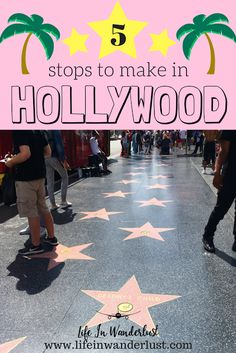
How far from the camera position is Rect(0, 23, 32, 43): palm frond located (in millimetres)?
7047

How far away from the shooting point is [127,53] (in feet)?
22.5

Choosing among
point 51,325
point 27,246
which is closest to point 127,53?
point 27,246

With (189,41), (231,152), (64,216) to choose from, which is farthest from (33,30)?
(231,152)

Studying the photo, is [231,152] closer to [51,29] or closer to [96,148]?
[51,29]

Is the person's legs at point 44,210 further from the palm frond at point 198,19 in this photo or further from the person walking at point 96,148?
the person walking at point 96,148

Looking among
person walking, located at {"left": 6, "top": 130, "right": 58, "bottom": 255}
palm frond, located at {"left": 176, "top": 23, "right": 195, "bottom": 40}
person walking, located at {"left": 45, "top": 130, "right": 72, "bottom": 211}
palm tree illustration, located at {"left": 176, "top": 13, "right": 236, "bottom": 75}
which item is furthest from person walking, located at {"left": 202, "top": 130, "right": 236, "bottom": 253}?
palm frond, located at {"left": 176, "top": 23, "right": 195, "bottom": 40}

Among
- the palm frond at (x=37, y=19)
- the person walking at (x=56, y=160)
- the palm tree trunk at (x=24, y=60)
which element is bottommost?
the person walking at (x=56, y=160)

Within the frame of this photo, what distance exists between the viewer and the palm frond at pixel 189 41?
7047 mm

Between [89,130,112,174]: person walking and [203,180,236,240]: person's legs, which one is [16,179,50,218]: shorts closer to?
[203,180,236,240]: person's legs

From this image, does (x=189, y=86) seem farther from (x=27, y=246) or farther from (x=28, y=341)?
(x=28, y=341)

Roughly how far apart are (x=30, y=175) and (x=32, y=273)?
3.74 ft

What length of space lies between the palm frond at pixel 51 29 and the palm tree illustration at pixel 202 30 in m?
2.45

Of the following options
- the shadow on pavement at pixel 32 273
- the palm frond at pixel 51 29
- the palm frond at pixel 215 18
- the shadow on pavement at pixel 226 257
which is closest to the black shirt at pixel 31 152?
the shadow on pavement at pixel 32 273

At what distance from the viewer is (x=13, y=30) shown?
23.2 feet
